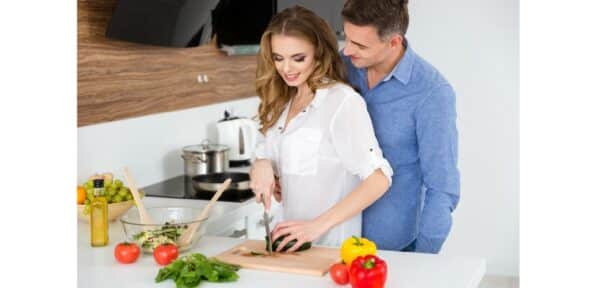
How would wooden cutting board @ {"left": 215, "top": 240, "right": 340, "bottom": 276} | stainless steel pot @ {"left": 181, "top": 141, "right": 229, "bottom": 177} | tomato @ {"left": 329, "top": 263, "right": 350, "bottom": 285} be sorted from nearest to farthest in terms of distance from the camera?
tomato @ {"left": 329, "top": 263, "right": 350, "bottom": 285} → wooden cutting board @ {"left": 215, "top": 240, "right": 340, "bottom": 276} → stainless steel pot @ {"left": 181, "top": 141, "right": 229, "bottom": 177}

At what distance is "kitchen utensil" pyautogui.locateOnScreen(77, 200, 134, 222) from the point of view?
97.4 inches

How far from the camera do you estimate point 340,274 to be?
5.82ft

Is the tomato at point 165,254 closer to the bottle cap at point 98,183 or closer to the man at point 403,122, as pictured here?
the bottle cap at point 98,183

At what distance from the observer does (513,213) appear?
494 cm

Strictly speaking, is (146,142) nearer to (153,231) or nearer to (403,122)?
(153,231)

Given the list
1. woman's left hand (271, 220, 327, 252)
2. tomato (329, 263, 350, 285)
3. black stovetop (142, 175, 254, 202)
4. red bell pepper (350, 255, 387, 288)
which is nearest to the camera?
red bell pepper (350, 255, 387, 288)

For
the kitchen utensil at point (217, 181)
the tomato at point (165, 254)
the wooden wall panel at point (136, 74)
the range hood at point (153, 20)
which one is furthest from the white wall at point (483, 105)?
the tomato at point (165, 254)

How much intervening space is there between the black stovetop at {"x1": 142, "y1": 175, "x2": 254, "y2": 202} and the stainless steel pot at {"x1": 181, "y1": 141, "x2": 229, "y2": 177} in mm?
89

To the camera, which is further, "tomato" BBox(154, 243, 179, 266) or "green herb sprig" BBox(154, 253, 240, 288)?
"tomato" BBox(154, 243, 179, 266)

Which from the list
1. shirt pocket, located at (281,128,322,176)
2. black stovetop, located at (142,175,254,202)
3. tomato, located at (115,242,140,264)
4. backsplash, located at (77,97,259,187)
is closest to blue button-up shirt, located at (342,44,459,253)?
shirt pocket, located at (281,128,322,176)

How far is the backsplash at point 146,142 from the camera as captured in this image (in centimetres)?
291

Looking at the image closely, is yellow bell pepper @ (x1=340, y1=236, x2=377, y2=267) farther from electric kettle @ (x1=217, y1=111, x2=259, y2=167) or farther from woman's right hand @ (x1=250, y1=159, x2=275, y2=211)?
electric kettle @ (x1=217, y1=111, x2=259, y2=167)

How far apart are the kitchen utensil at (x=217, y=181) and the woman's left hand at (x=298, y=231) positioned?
1.15 meters
